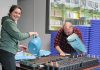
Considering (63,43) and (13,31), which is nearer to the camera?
(13,31)

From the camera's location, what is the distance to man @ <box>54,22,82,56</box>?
2939 millimetres

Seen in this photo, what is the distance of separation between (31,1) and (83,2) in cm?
117

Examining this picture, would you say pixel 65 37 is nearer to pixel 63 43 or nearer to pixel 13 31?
pixel 63 43

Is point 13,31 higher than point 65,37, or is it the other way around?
point 13,31

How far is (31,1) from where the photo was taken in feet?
14.3

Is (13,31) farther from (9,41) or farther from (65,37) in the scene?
(65,37)

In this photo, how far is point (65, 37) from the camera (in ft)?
10.1

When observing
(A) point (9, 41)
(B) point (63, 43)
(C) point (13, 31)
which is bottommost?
(B) point (63, 43)

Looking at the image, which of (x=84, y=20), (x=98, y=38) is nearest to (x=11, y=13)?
(x=98, y=38)

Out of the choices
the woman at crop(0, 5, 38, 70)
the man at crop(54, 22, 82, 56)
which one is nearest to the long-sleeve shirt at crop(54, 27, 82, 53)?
the man at crop(54, 22, 82, 56)

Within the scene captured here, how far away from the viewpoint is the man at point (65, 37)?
2.94 metres

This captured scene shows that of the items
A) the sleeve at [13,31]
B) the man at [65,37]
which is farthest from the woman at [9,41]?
the man at [65,37]

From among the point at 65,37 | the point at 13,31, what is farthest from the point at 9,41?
the point at 65,37

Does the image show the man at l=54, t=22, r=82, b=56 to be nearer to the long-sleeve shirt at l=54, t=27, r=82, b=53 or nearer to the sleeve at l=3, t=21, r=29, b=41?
the long-sleeve shirt at l=54, t=27, r=82, b=53
